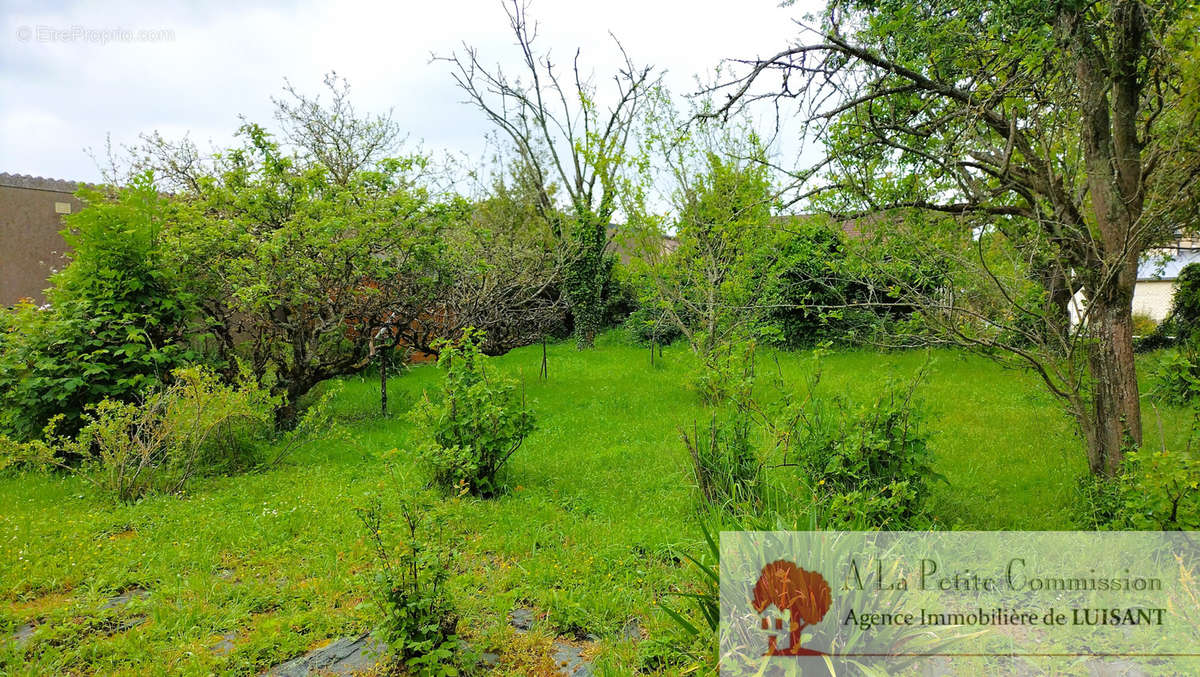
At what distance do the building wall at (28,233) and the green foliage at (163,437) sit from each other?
8.86m

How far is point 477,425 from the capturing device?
471 centimetres

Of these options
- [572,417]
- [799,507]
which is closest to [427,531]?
[799,507]

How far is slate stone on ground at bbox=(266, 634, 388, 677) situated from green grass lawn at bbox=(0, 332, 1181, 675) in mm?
82

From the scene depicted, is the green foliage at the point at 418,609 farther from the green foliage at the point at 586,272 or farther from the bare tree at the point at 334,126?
the bare tree at the point at 334,126

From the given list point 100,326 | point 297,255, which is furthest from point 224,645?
point 100,326

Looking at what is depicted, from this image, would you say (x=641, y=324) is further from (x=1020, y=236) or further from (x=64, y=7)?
(x=64, y=7)

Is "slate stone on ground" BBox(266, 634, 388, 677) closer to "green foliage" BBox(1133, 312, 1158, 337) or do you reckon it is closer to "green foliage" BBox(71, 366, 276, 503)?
"green foliage" BBox(71, 366, 276, 503)

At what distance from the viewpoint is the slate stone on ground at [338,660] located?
2.45 metres

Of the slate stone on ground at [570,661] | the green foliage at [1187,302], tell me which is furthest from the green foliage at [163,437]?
the green foliage at [1187,302]

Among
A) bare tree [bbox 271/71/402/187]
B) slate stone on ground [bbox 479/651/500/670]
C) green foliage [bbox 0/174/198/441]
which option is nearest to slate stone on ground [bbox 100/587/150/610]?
slate stone on ground [bbox 479/651/500/670]

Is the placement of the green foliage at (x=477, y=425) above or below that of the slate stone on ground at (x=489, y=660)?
above

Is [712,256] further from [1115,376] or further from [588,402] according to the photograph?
[1115,376]

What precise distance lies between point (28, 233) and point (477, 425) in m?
13.1

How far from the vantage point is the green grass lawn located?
8.73ft
